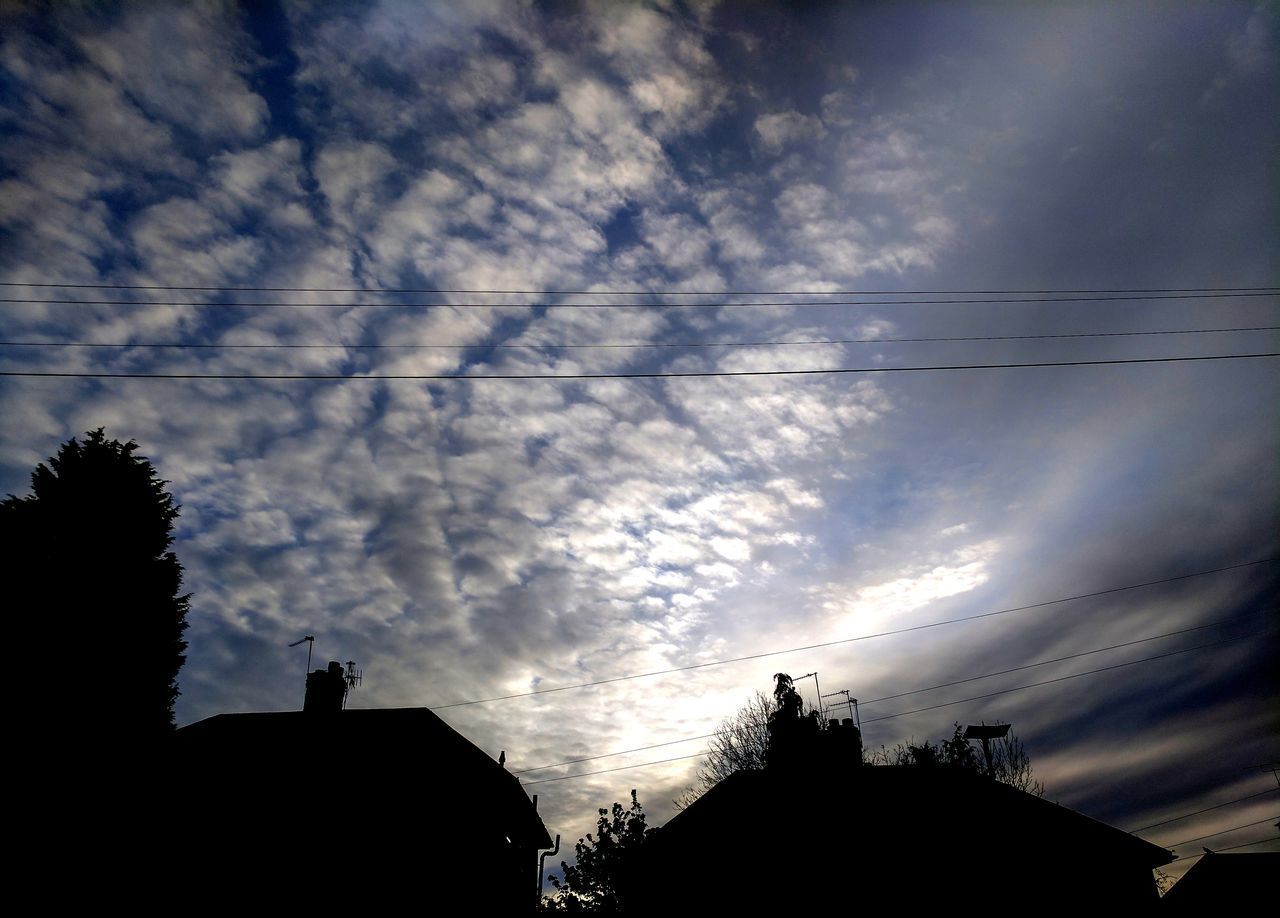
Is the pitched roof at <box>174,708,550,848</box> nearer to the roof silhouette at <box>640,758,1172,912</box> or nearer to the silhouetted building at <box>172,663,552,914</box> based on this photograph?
the silhouetted building at <box>172,663,552,914</box>

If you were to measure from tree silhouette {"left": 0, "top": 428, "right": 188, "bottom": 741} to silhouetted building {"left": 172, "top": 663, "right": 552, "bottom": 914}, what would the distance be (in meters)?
3.34

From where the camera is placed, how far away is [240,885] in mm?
17188

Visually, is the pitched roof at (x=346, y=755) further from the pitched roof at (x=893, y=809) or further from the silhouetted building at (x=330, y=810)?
the pitched roof at (x=893, y=809)

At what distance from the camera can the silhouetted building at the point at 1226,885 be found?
99.8 feet

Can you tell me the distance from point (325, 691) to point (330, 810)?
4.43 m

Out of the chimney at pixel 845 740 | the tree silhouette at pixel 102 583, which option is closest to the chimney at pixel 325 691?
the tree silhouette at pixel 102 583

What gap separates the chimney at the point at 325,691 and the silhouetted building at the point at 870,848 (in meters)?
11.9

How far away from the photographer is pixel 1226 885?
31969 millimetres

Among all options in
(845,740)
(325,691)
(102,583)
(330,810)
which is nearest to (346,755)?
(330,810)

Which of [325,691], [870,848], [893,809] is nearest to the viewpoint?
[870,848]

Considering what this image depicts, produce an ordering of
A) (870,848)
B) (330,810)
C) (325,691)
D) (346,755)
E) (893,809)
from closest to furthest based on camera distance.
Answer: (330,810), (346,755), (870,848), (893,809), (325,691)

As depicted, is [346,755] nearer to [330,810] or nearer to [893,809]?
[330,810]

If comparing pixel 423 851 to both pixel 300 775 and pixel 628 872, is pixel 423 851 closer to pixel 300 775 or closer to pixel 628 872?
pixel 300 775

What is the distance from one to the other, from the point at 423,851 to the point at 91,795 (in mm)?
9473
